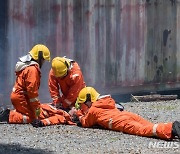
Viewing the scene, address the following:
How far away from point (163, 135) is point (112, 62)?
506cm

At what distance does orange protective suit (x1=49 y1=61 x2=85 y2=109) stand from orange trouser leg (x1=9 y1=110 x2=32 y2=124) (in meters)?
0.90

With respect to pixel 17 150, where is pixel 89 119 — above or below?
above

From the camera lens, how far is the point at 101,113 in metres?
12.2

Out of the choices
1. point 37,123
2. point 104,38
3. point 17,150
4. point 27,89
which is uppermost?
point 104,38

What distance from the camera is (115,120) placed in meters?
12.1

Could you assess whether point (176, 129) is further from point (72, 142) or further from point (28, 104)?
point (28, 104)

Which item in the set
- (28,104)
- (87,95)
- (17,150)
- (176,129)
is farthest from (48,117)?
(176,129)

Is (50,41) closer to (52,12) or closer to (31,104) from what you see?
(52,12)

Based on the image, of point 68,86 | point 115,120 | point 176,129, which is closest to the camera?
point 176,129

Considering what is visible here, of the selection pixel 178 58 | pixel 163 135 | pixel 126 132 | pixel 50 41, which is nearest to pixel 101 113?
pixel 126 132

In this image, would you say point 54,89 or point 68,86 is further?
point 54,89

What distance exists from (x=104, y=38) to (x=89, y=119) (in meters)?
4.10

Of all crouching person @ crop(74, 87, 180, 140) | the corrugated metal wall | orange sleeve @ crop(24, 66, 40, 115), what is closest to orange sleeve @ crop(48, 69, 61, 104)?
crouching person @ crop(74, 87, 180, 140)

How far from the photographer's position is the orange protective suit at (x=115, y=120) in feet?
38.3
